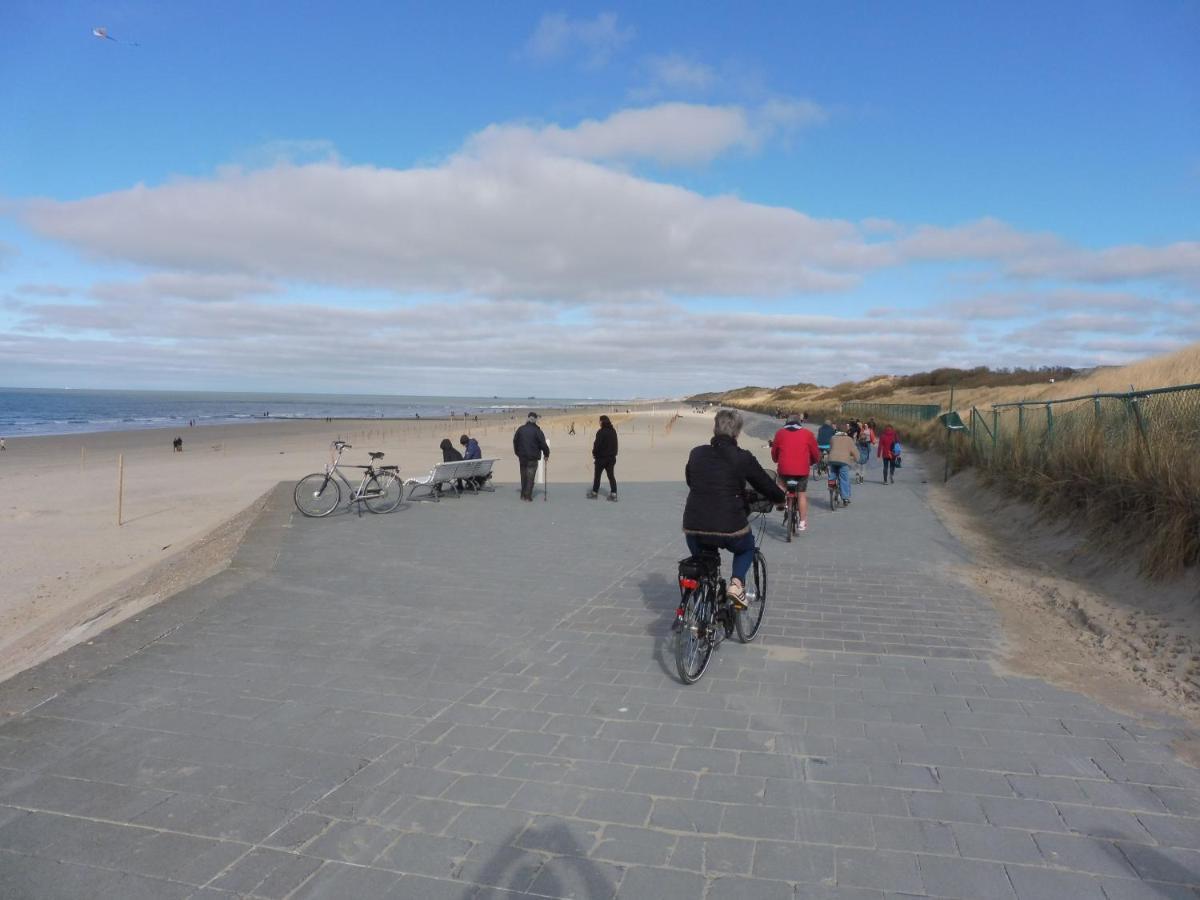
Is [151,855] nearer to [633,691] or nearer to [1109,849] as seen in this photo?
[633,691]

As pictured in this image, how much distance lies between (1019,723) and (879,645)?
5.13 feet

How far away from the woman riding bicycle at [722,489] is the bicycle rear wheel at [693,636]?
1.21ft

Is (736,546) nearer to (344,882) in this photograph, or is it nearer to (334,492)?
(344,882)

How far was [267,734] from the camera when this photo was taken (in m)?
4.22

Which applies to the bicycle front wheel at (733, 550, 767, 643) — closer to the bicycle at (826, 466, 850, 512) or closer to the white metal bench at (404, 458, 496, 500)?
the bicycle at (826, 466, 850, 512)

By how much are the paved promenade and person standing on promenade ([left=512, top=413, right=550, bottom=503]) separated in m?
7.23

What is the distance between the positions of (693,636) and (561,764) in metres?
1.46

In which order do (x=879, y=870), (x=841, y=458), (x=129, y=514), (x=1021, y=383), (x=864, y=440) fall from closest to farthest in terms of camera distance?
(x=879, y=870)
(x=841, y=458)
(x=129, y=514)
(x=864, y=440)
(x=1021, y=383)

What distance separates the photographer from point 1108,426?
10.3m

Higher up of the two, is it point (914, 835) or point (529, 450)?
point (529, 450)

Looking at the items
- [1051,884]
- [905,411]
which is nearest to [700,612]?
[1051,884]

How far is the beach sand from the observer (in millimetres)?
8094

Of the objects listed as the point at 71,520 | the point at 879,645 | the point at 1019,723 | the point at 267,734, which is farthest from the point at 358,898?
the point at 71,520

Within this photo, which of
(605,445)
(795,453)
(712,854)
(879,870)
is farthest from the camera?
(605,445)
